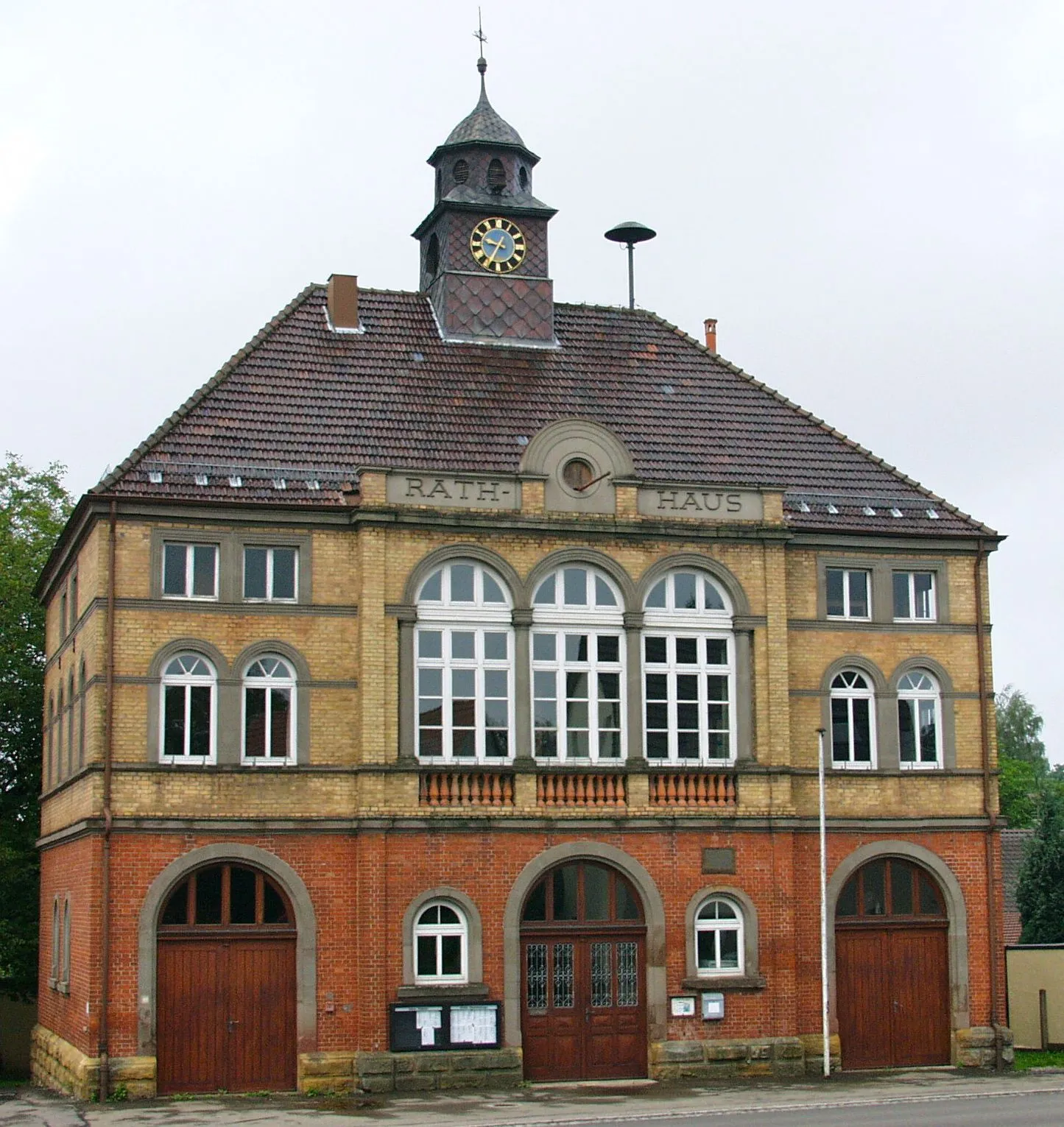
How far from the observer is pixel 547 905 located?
29.1m

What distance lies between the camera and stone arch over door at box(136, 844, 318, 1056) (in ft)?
89.2

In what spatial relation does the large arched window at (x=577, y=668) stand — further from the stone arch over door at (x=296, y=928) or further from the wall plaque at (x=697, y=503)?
the stone arch over door at (x=296, y=928)

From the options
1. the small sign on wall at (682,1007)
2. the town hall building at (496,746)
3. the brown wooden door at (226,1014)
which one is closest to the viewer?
the brown wooden door at (226,1014)

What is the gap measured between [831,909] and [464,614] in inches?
304

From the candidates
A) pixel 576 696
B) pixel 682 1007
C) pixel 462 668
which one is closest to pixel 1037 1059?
pixel 682 1007

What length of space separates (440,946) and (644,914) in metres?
3.32

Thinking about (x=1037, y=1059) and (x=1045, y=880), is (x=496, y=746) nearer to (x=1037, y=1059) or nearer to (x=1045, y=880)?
(x=1037, y=1059)

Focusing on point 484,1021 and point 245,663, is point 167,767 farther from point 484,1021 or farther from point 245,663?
point 484,1021

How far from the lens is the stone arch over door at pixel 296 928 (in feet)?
89.2

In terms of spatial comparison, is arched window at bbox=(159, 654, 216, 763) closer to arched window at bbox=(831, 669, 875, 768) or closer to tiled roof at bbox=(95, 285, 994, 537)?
tiled roof at bbox=(95, 285, 994, 537)

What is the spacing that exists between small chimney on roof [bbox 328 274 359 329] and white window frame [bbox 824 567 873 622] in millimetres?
9390

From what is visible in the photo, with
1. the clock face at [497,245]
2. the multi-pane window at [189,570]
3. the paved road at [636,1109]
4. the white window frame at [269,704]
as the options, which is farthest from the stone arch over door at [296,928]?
the clock face at [497,245]

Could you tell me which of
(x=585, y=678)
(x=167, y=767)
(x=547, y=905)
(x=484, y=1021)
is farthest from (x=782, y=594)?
(x=167, y=767)

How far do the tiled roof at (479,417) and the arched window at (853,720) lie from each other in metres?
2.62
